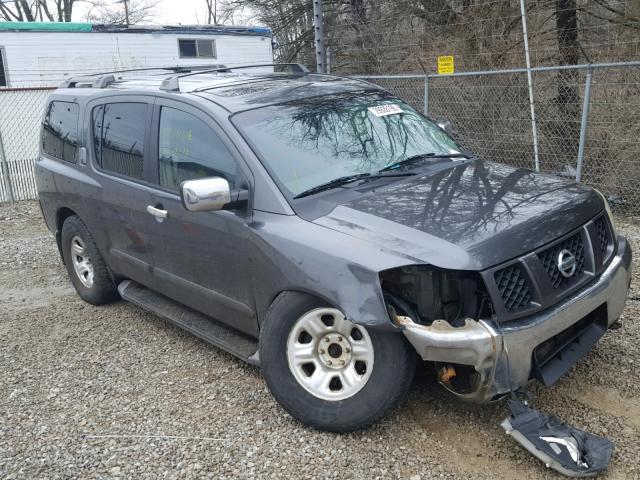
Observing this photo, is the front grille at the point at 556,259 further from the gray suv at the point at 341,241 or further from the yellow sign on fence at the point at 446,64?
the yellow sign on fence at the point at 446,64

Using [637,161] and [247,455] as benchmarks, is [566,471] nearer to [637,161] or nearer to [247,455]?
[247,455]

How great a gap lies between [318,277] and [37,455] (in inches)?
69.6

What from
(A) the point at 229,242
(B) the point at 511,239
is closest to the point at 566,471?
(B) the point at 511,239

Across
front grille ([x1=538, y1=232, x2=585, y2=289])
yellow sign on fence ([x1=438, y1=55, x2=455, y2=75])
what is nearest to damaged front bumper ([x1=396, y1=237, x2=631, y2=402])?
front grille ([x1=538, y1=232, x2=585, y2=289])

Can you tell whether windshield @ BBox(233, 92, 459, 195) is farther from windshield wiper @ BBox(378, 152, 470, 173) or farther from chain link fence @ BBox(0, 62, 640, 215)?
chain link fence @ BBox(0, 62, 640, 215)

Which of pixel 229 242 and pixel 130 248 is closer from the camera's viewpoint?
pixel 229 242

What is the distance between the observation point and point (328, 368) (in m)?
3.26

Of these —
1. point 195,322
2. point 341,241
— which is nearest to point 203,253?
point 195,322

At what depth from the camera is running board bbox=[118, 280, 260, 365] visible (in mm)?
3781

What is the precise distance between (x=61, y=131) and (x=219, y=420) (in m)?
3.13

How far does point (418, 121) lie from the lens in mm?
4488

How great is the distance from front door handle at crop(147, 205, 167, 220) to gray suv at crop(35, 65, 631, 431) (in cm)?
3

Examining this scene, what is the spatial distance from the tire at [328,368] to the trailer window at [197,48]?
53.5 ft

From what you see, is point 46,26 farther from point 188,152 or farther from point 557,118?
point 188,152
